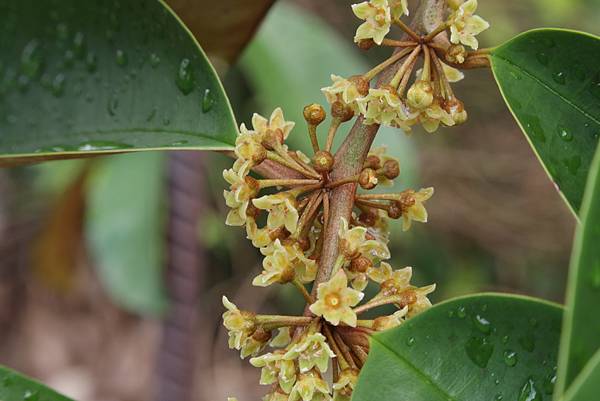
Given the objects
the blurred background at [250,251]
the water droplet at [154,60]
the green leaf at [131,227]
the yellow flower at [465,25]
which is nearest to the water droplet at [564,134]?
the yellow flower at [465,25]

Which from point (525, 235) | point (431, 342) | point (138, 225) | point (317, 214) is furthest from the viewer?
point (525, 235)

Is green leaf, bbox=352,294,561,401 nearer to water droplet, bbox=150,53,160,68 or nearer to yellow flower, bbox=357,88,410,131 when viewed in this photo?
yellow flower, bbox=357,88,410,131

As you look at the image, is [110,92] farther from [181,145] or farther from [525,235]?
[525,235]

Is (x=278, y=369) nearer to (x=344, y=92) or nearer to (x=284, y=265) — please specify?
(x=284, y=265)

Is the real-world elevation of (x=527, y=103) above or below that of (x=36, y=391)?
above

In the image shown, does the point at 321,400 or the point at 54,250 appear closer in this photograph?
the point at 321,400

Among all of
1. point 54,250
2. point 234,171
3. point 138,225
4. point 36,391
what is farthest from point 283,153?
point 54,250

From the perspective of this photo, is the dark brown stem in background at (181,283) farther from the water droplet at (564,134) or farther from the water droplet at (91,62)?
the water droplet at (564,134)
